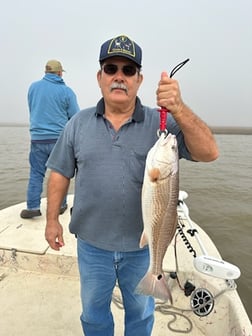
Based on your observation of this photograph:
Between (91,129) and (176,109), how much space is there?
2.14 feet

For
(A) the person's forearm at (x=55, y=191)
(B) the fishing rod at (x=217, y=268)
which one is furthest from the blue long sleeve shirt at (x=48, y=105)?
(B) the fishing rod at (x=217, y=268)

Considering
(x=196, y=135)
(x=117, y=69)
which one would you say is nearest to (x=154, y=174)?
(x=196, y=135)

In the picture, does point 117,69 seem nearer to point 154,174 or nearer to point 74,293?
point 154,174

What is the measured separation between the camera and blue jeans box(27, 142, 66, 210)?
452 centimetres

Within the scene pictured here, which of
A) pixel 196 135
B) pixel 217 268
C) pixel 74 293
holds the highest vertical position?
pixel 196 135

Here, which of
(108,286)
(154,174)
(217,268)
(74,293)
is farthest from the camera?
(74,293)

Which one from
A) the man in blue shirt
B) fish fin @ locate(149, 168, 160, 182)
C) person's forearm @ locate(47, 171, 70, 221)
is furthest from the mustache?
the man in blue shirt

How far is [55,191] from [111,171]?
1.79ft

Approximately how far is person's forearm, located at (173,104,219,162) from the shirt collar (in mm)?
375

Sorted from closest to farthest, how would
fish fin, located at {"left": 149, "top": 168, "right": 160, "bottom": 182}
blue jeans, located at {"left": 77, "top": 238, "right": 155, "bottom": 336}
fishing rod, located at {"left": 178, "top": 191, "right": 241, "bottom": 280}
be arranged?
1. fish fin, located at {"left": 149, "top": 168, "right": 160, "bottom": 182}
2. blue jeans, located at {"left": 77, "top": 238, "right": 155, "bottom": 336}
3. fishing rod, located at {"left": 178, "top": 191, "right": 241, "bottom": 280}

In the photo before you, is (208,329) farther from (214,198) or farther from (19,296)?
(214,198)

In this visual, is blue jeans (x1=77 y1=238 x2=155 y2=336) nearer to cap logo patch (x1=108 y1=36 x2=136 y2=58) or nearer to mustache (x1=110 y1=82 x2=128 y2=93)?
mustache (x1=110 y1=82 x2=128 y2=93)

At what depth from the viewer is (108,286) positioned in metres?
2.24

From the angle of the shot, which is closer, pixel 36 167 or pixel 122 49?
pixel 122 49
